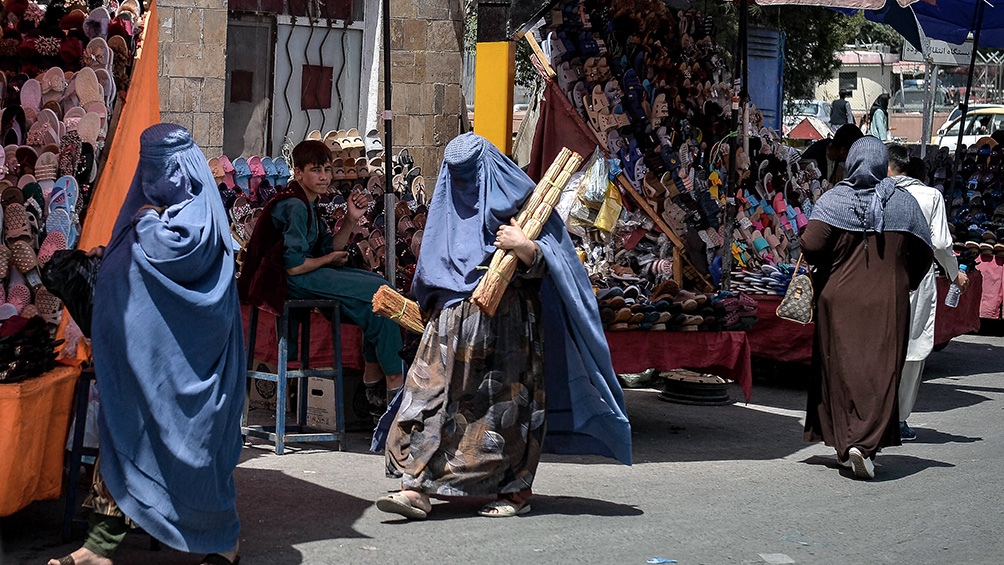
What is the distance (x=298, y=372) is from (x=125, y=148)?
4.75ft

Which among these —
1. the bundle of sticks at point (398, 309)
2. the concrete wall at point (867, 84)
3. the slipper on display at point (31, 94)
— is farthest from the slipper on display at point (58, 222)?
the concrete wall at point (867, 84)

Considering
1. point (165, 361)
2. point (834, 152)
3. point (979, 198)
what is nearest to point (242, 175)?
A: point (165, 361)

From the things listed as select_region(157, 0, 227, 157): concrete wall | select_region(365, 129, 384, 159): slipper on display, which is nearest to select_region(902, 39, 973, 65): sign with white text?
select_region(157, 0, 227, 157): concrete wall

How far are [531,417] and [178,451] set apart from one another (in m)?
1.68

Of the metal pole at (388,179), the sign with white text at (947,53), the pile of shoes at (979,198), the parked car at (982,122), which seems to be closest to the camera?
the metal pole at (388,179)

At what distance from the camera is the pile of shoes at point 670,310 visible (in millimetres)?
7227

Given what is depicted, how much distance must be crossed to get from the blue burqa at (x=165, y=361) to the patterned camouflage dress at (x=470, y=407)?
1.10 m

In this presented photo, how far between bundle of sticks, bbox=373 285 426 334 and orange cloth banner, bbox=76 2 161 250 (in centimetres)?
117

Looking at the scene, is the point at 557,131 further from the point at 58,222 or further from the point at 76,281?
the point at 76,281

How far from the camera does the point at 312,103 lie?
36.2 feet

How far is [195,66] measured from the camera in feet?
33.7

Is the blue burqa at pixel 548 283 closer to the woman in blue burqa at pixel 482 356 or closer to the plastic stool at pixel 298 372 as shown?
the woman in blue burqa at pixel 482 356

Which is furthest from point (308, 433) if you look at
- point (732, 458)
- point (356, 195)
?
point (732, 458)

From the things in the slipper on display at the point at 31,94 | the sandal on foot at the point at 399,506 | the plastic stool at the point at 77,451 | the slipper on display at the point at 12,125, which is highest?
the slipper on display at the point at 31,94
